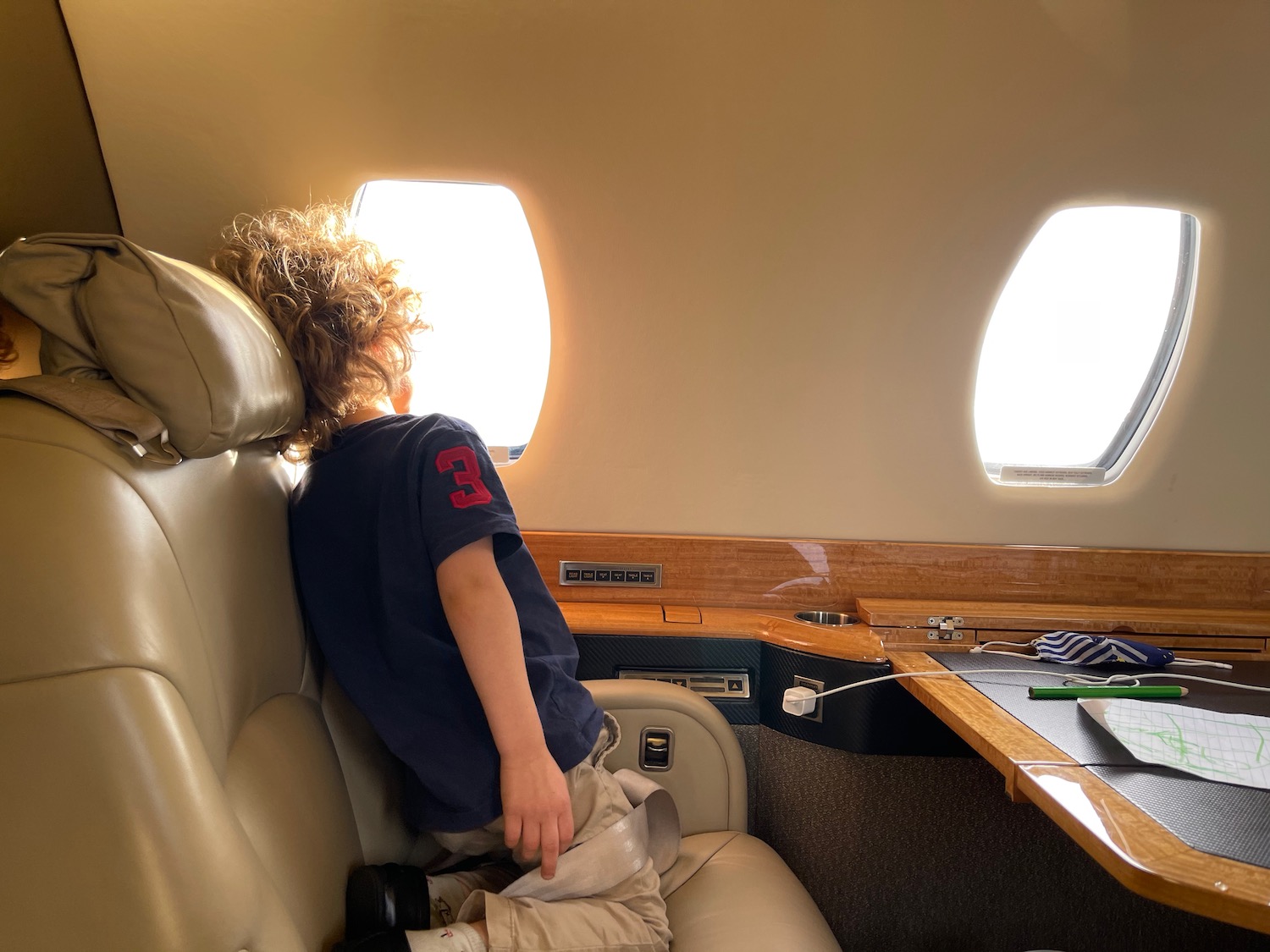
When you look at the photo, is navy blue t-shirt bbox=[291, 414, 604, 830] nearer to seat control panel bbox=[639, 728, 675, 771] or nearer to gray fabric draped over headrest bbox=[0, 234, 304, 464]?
gray fabric draped over headrest bbox=[0, 234, 304, 464]

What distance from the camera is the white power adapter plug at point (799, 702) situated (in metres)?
1.47

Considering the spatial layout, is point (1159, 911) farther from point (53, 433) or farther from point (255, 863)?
point (53, 433)

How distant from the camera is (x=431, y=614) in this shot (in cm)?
108

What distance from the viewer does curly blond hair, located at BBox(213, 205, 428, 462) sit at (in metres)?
1.06

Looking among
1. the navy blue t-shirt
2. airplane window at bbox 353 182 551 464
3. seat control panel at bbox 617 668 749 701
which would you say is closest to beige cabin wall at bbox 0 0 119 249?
airplane window at bbox 353 182 551 464

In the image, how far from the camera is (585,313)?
1.71 metres

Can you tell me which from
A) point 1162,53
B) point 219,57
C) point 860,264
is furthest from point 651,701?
point 1162,53

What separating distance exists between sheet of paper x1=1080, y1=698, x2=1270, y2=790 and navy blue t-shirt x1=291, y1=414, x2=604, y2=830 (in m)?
0.85

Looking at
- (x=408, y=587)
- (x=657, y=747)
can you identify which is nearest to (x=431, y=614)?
(x=408, y=587)

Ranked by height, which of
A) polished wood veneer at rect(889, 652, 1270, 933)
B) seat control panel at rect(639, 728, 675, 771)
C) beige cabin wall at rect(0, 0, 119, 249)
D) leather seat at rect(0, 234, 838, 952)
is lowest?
seat control panel at rect(639, 728, 675, 771)

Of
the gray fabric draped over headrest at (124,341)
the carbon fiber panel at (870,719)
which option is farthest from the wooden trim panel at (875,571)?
the gray fabric draped over headrest at (124,341)

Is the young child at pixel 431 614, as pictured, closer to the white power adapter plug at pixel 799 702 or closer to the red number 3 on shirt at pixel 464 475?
the red number 3 on shirt at pixel 464 475

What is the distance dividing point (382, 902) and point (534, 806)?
21 cm

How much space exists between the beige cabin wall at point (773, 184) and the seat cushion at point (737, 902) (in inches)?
27.4
